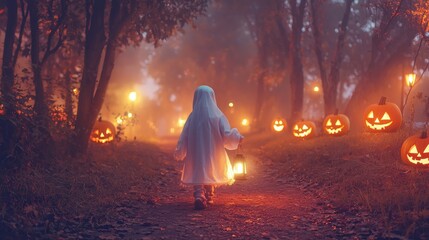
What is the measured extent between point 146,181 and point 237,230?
508 centimetres

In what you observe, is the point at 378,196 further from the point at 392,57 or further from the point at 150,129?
the point at 150,129

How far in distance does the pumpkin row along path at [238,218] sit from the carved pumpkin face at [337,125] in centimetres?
640

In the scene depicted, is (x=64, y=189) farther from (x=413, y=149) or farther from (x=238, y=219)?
(x=413, y=149)

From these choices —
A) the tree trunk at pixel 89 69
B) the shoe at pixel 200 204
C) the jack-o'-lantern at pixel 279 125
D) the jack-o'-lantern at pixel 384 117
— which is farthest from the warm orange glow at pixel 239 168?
the jack-o'-lantern at pixel 279 125

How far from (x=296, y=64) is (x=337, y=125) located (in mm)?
5713

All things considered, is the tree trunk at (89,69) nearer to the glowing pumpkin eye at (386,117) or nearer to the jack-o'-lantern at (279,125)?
the glowing pumpkin eye at (386,117)

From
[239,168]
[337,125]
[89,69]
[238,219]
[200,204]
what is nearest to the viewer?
[238,219]

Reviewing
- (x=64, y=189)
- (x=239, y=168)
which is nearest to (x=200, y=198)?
(x=239, y=168)

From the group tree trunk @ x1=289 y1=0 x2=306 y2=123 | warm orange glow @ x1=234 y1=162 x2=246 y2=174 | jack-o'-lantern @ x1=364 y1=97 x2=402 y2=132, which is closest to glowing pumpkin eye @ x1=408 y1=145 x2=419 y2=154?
warm orange glow @ x1=234 y1=162 x2=246 y2=174

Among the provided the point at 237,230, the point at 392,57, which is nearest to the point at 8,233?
the point at 237,230

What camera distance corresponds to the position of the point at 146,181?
1099 centimetres

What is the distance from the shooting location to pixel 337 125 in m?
15.9

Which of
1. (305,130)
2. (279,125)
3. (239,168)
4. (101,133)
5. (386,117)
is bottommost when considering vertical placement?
(239,168)

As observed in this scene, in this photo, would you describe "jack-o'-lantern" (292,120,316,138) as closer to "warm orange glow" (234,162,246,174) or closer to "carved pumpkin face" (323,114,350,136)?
"carved pumpkin face" (323,114,350,136)
